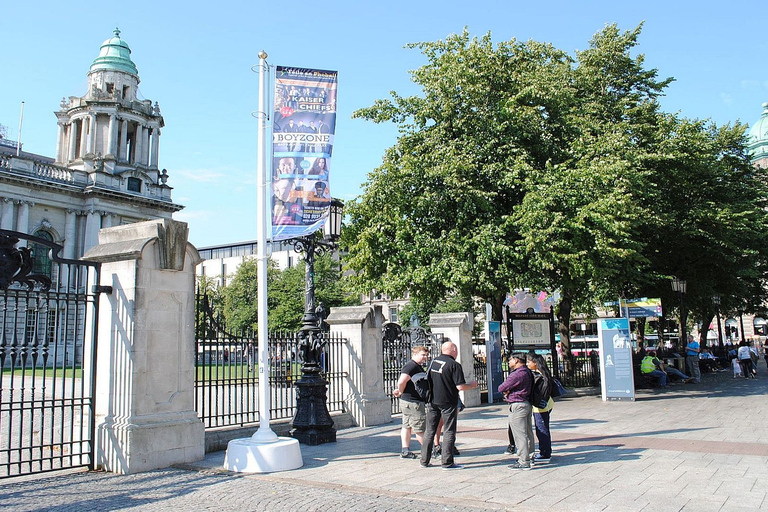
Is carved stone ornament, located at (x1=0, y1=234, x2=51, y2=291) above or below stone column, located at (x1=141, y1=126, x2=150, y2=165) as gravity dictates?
below

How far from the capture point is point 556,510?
6.24 meters

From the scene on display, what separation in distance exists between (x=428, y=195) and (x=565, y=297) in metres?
7.62

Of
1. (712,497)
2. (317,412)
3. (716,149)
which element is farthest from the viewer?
(716,149)

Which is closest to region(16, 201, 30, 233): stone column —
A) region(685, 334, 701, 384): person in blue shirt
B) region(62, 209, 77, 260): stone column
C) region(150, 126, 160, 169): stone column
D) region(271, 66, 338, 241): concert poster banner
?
region(62, 209, 77, 260): stone column

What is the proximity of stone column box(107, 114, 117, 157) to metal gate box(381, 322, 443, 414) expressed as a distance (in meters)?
54.0

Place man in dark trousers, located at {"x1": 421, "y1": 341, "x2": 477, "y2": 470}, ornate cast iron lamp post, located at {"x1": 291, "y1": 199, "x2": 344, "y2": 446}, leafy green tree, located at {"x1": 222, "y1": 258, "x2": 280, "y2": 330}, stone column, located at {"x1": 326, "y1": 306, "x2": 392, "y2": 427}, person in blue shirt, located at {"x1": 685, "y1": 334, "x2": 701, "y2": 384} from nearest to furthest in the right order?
man in dark trousers, located at {"x1": 421, "y1": 341, "x2": 477, "y2": 470}
ornate cast iron lamp post, located at {"x1": 291, "y1": 199, "x2": 344, "y2": 446}
stone column, located at {"x1": 326, "y1": 306, "x2": 392, "y2": 427}
person in blue shirt, located at {"x1": 685, "y1": 334, "x2": 701, "y2": 384}
leafy green tree, located at {"x1": 222, "y1": 258, "x2": 280, "y2": 330}

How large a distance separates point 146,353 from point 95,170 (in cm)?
5469

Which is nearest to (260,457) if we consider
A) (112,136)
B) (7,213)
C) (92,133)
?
(7,213)

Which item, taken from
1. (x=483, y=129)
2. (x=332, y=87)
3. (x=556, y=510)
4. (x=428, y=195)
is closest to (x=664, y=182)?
(x=483, y=129)

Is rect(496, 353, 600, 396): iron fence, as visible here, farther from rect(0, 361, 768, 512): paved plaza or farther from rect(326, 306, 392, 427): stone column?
rect(0, 361, 768, 512): paved plaza

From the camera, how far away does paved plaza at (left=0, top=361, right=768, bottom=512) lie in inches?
260

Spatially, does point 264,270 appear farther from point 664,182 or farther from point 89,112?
point 89,112

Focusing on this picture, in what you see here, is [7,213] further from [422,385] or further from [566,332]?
[422,385]

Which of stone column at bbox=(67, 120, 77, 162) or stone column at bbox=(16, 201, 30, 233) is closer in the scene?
stone column at bbox=(16, 201, 30, 233)
